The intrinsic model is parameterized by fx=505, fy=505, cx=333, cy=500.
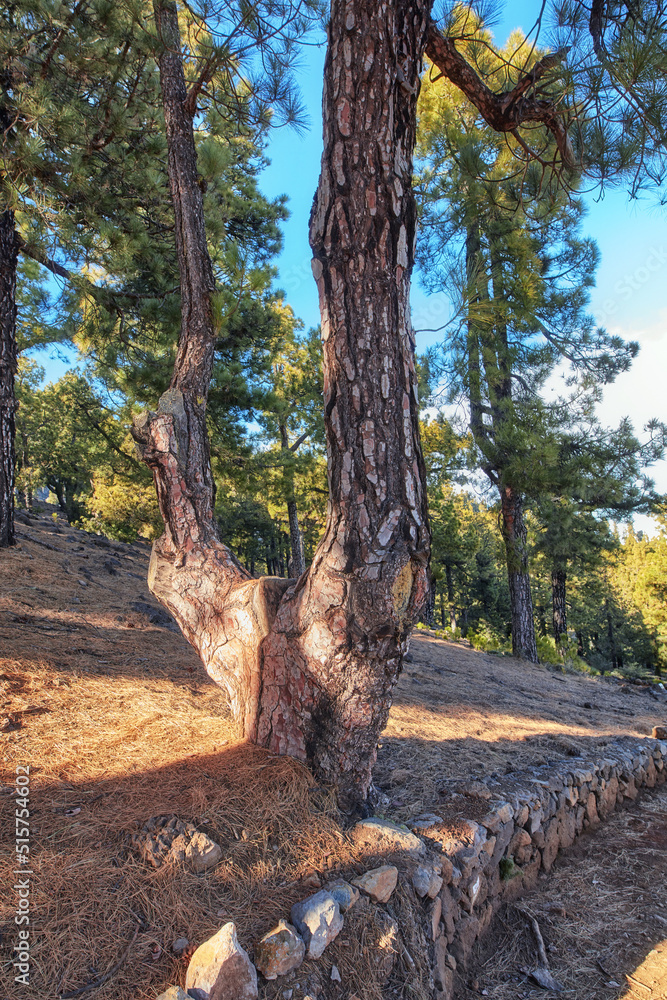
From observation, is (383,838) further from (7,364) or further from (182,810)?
(7,364)

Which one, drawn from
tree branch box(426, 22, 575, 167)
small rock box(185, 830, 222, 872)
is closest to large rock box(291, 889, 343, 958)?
small rock box(185, 830, 222, 872)

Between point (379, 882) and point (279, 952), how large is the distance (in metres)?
0.48

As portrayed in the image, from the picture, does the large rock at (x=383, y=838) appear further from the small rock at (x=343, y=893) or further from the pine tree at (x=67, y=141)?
the pine tree at (x=67, y=141)

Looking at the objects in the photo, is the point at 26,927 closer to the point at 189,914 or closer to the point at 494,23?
the point at 189,914

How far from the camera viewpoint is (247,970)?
1.45 m

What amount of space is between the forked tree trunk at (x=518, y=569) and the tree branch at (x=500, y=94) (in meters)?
6.29

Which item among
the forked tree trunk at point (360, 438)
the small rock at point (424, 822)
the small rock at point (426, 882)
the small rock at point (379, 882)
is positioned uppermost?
the forked tree trunk at point (360, 438)

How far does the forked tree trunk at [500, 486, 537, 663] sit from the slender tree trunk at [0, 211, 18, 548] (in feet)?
23.6

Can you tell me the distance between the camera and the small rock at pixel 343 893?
5.80ft

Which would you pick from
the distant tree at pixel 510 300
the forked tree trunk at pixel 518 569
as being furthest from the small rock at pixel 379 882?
the forked tree trunk at pixel 518 569

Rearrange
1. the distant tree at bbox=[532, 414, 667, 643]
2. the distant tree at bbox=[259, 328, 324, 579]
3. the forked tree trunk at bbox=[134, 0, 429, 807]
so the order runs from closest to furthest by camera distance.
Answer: the forked tree trunk at bbox=[134, 0, 429, 807], the distant tree at bbox=[532, 414, 667, 643], the distant tree at bbox=[259, 328, 324, 579]

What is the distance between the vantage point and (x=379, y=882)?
1.89m

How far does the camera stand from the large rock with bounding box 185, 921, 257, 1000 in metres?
1.39

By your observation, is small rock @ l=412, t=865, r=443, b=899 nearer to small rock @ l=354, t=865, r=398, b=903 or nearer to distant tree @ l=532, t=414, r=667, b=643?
small rock @ l=354, t=865, r=398, b=903
